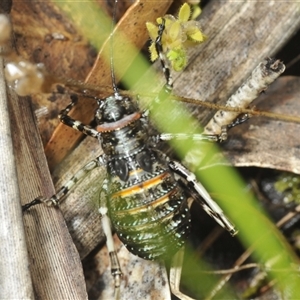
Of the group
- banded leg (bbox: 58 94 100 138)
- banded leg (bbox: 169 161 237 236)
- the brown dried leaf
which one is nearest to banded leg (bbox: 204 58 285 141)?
the brown dried leaf

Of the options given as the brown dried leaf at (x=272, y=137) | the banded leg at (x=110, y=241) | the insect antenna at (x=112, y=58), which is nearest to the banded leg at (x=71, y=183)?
the banded leg at (x=110, y=241)

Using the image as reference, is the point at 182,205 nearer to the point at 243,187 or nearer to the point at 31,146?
the point at 243,187

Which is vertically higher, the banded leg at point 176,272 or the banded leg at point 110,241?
the banded leg at point 176,272

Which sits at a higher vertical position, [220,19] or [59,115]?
[220,19]

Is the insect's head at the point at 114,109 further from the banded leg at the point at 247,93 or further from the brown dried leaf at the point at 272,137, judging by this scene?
the brown dried leaf at the point at 272,137

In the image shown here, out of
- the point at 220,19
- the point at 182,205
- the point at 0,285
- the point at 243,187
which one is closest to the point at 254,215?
the point at 243,187

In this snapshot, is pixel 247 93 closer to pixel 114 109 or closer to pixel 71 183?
pixel 114 109
